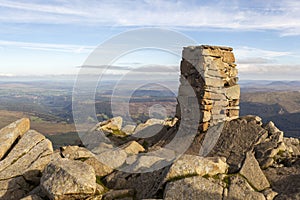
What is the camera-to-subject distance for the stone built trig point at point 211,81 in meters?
17.9

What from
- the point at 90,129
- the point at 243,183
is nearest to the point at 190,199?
the point at 243,183

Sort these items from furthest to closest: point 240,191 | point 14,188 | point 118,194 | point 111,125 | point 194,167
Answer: point 111,125, point 14,188, point 118,194, point 194,167, point 240,191

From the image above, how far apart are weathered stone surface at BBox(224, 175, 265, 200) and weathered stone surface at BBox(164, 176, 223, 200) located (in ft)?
1.37

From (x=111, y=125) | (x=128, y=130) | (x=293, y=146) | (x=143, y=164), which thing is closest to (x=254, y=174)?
(x=143, y=164)

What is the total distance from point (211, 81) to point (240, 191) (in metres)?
7.95

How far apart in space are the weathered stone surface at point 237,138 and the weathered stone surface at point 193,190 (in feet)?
10.1

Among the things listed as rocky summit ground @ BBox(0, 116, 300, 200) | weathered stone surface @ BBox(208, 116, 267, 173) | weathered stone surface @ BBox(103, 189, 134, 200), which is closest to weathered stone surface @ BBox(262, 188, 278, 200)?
rocky summit ground @ BBox(0, 116, 300, 200)

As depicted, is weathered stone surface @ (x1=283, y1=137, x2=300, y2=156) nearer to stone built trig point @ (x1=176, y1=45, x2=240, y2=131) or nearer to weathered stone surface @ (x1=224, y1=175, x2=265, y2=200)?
stone built trig point @ (x1=176, y1=45, x2=240, y2=131)

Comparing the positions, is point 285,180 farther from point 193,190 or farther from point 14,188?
point 14,188

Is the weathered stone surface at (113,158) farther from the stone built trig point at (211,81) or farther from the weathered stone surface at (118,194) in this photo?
the stone built trig point at (211,81)

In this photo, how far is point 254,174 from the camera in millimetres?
13000

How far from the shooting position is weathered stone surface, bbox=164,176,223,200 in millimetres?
11359

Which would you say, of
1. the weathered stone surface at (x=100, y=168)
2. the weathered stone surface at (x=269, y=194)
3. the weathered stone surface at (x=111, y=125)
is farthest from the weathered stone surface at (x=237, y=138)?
the weathered stone surface at (x=111, y=125)

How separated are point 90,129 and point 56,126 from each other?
559 feet
